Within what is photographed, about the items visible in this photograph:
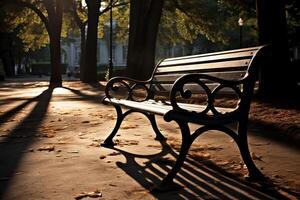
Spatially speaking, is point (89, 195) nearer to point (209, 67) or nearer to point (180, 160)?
point (180, 160)

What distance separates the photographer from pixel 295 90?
9305mm

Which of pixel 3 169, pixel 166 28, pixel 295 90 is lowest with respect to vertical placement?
pixel 3 169

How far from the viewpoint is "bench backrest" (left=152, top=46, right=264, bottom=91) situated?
4.11m

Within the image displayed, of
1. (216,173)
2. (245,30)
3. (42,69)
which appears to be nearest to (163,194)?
(216,173)

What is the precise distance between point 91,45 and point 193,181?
2344 cm

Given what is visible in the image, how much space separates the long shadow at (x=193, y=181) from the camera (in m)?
3.29

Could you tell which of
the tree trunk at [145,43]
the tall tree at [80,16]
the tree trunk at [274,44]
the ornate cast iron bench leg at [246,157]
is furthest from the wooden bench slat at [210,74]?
the tall tree at [80,16]

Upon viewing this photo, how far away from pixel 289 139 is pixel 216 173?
206cm

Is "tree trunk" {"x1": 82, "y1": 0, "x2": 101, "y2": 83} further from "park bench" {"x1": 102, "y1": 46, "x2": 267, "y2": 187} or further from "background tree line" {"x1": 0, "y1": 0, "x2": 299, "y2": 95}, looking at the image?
"park bench" {"x1": 102, "y1": 46, "x2": 267, "y2": 187}

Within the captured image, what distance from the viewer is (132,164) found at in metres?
4.43

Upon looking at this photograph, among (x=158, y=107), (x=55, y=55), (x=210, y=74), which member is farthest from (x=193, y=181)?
(x=55, y=55)

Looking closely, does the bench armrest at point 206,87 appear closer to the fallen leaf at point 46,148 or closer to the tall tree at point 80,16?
the fallen leaf at point 46,148

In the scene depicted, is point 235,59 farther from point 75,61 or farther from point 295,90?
point 75,61

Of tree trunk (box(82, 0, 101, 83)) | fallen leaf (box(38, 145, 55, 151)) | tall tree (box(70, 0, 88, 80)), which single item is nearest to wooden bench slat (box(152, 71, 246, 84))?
fallen leaf (box(38, 145, 55, 151))
